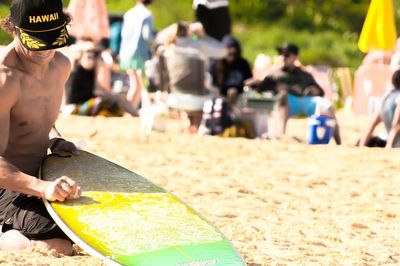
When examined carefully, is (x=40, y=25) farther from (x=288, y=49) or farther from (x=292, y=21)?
(x=292, y=21)

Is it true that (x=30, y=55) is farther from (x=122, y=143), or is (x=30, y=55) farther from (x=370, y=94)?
(x=370, y=94)

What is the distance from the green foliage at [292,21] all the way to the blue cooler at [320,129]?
12647 millimetres

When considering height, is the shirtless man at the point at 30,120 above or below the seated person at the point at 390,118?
above

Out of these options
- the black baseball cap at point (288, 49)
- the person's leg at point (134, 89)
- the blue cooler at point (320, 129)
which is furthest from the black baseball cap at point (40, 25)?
the person's leg at point (134, 89)

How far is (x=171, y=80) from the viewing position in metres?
9.93

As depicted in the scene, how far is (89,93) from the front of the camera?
10.3 meters

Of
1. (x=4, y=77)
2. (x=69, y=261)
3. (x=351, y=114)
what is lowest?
(x=351, y=114)

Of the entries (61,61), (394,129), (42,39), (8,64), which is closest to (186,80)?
(394,129)

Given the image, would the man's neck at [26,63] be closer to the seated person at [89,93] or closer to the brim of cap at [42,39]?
the brim of cap at [42,39]

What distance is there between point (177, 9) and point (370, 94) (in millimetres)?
12424

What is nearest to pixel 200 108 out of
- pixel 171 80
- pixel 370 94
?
pixel 171 80

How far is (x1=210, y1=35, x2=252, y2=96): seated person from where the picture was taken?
10516 mm

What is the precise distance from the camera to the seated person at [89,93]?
10.2 m

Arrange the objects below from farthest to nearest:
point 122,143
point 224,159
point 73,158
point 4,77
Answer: point 122,143
point 224,159
point 73,158
point 4,77
